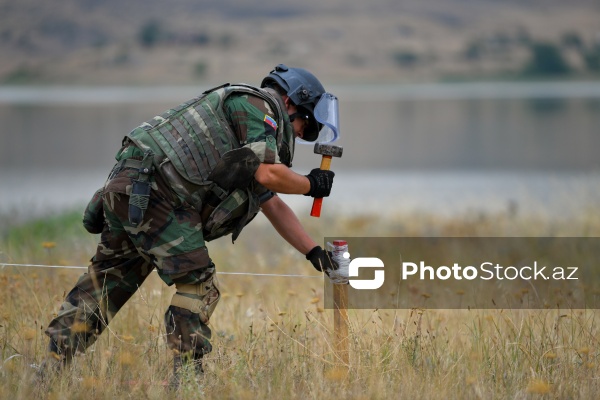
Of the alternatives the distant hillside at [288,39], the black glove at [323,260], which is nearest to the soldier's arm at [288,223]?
the black glove at [323,260]

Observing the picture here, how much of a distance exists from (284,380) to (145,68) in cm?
4913

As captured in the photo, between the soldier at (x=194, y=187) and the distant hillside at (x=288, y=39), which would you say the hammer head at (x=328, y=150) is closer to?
the soldier at (x=194, y=187)

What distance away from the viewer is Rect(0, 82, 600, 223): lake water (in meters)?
15.2

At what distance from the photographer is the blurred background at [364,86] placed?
17641mm

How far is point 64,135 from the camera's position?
31234mm

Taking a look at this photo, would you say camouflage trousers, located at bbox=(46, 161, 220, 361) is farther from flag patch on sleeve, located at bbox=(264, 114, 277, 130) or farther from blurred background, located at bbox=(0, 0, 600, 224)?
blurred background, located at bbox=(0, 0, 600, 224)

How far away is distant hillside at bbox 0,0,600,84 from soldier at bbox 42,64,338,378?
43.4 m

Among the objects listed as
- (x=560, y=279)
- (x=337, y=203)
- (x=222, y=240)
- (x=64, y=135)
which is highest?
(x=64, y=135)

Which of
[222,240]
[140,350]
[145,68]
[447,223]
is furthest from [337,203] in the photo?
[145,68]

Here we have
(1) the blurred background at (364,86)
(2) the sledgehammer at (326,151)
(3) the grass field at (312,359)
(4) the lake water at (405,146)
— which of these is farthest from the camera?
(1) the blurred background at (364,86)

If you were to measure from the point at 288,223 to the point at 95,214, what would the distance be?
91 centimetres

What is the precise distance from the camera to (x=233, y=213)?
189 inches

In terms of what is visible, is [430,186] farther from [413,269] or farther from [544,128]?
[544,128]

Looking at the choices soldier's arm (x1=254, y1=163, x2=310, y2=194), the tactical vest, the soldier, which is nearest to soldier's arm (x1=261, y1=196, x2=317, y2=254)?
the soldier
